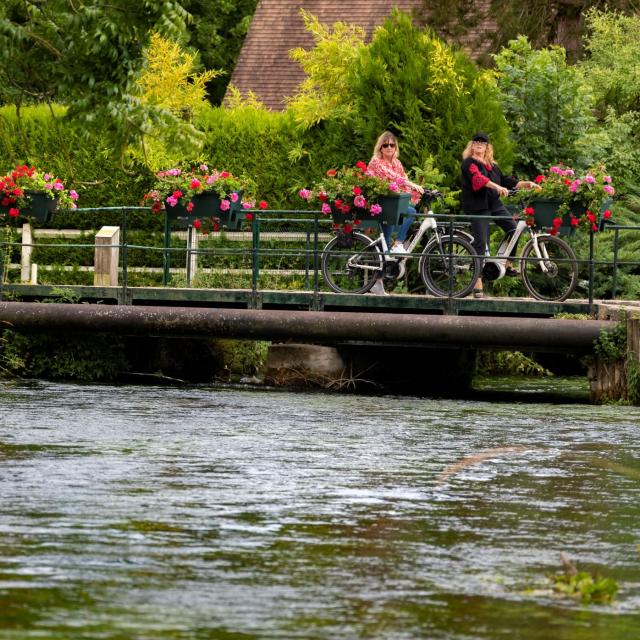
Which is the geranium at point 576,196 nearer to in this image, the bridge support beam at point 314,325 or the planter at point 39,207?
the bridge support beam at point 314,325

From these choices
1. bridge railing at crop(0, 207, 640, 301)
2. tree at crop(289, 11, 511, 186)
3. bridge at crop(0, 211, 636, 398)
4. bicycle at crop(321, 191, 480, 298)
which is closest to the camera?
bridge at crop(0, 211, 636, 398)

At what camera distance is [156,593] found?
6805mm

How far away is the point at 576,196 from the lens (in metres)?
15.9

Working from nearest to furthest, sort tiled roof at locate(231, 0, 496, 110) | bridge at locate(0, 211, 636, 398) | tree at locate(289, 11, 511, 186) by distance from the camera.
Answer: bridge at locate(0, 211, 636, 398), tree at locate(289, 11, 511, 186), tiled roof at locate(231, 0, 496, 110)

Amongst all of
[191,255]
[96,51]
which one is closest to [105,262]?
[191,255]

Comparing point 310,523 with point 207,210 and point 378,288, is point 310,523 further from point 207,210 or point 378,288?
point 207,210

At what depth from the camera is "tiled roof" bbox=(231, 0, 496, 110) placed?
31.3 meters

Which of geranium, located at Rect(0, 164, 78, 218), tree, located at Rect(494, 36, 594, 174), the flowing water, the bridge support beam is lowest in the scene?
the flowing water

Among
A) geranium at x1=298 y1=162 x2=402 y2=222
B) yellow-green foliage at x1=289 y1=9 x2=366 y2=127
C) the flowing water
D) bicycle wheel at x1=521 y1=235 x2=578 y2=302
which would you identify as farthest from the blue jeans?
yellow-green foliage at x1=289 y1=9 x2=366 y2=127

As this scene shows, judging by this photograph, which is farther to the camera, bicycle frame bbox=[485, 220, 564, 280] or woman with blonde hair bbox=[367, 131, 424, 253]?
woman with blonde hair bbox=[367, 131, 424, 253]

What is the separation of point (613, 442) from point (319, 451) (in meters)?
2.16

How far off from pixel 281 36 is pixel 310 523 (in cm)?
2487

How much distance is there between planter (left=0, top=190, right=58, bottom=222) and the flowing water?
4287 millimetres

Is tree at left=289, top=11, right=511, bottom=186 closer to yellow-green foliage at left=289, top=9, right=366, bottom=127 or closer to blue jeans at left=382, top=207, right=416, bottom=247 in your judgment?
yellow-green foliage at left=289, top=9, right=366, bottom=127
